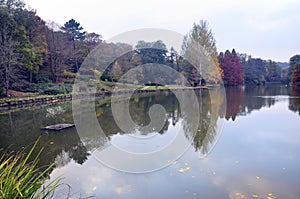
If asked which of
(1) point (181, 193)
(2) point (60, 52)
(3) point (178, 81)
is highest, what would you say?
(2) point (60, 52)

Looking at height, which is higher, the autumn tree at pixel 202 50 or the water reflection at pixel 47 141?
the autumn tree at pixel 202 50

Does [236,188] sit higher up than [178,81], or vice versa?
[178,81]

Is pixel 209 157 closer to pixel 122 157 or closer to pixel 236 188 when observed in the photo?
pixel 236 188

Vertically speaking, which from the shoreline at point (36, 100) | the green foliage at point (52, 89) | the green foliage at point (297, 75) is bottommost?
the shoreline at point (36, 100)

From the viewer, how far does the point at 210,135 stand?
589cm

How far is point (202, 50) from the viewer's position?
2652cm

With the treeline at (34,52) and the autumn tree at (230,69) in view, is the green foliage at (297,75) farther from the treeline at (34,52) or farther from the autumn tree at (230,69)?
the treeline at (34,52)

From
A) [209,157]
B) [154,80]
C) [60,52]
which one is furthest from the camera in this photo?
[154,80]

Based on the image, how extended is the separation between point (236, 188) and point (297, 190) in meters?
0.72

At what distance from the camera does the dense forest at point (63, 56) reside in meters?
16.2

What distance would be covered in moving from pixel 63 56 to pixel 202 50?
47.0 feet

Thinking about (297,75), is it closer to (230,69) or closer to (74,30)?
(230,69)

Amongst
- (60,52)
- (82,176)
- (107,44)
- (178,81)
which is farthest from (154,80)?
(82,176)

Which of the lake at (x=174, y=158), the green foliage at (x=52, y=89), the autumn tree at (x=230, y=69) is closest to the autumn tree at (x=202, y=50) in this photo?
the autumn tree at (x=230, y=69)
